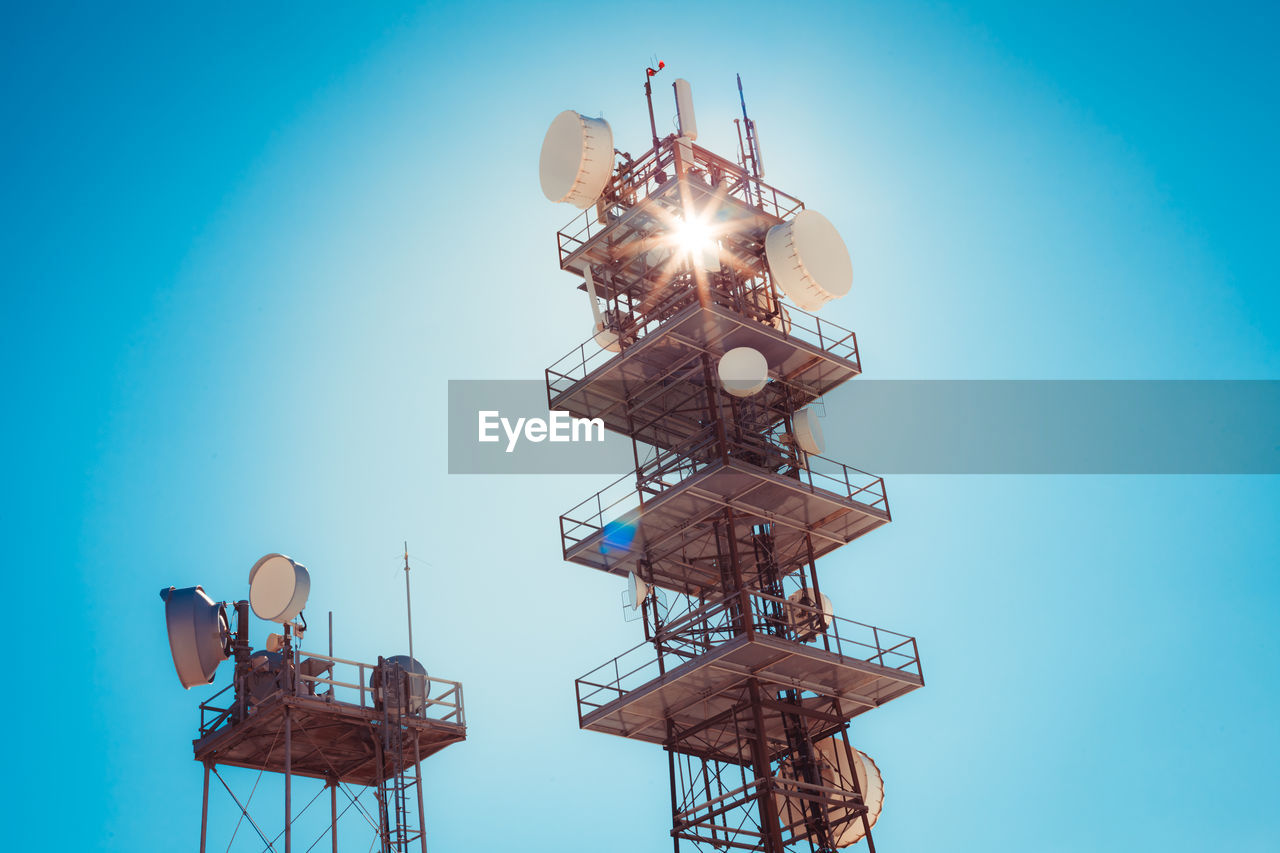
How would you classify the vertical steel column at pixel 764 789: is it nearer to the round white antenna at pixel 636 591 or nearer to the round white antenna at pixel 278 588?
the round white antenna at pixel 636 591

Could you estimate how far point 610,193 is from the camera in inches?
2000

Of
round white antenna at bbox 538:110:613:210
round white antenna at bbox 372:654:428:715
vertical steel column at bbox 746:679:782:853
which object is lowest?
vertical steel column at bbox 746:679:782:853

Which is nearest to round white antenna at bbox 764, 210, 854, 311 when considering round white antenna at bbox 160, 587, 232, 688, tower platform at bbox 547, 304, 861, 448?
tower platform at bbox 547, 304, 861, 448

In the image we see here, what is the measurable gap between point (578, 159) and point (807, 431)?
40.2 ft

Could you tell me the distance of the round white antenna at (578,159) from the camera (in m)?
49.2

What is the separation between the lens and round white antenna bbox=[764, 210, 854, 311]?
47344mm

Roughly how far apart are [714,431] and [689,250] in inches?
258

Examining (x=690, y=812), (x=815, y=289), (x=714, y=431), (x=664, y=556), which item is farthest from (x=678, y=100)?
(x=690, y=812)

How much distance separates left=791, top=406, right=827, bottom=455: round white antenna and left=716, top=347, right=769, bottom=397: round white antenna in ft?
11.7

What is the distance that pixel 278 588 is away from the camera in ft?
140

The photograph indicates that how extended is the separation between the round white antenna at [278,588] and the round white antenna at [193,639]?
1.37 meters

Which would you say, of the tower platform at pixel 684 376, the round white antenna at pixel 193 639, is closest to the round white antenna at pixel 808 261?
the tower platform at pixel 684 376

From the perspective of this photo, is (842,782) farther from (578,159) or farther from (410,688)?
(578,159)

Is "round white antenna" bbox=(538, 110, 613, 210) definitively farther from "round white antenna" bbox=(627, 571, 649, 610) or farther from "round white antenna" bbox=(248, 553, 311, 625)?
"round white antenna" bbox=(248, 553, 311, 625)
